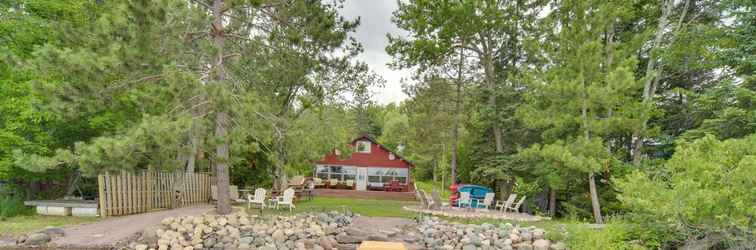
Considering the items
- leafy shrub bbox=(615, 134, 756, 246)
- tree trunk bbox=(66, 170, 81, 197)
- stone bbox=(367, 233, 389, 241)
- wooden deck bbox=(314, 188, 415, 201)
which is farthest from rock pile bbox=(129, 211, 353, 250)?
wooden deck bbox=(314, 188, 415, 201)

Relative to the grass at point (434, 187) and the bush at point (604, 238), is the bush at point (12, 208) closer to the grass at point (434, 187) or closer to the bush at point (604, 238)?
the bush at point (604, 238)

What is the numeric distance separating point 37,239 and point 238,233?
3033mm

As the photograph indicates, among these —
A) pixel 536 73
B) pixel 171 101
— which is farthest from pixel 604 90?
pixel 171 101

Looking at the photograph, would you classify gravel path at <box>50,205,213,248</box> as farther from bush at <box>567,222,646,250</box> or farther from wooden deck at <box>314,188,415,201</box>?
wooden deck at <box>314,188,415,201</box>

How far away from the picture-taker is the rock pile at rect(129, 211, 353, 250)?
677 centimetres

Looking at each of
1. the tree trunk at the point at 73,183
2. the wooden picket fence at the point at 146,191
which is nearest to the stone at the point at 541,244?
the wooden picket fence at the point at 146,191

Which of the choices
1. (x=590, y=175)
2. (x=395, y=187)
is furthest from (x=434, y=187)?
(x=590, y=175)

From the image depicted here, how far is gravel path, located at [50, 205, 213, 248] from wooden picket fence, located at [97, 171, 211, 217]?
1.29 feet

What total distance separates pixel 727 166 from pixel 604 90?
418 cm

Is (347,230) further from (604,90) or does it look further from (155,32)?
(604,90)

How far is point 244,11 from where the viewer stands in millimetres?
8977

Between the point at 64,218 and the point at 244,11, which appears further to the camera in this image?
the point at 244,11

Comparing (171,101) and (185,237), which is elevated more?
(171,101)

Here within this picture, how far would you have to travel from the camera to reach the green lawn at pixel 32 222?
689 cm
